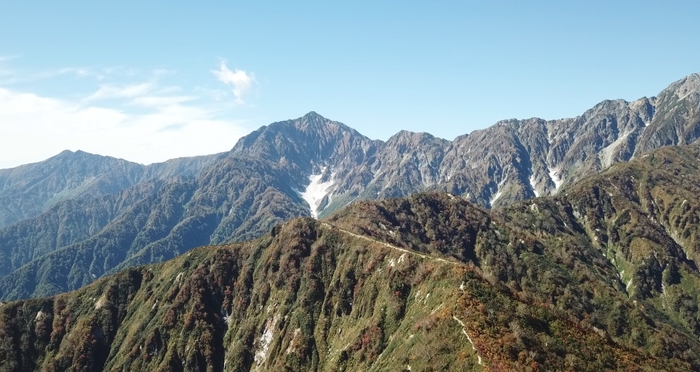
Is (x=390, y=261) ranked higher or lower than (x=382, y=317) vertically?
higher

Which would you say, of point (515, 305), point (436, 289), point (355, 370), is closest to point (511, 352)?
point (515, 305)

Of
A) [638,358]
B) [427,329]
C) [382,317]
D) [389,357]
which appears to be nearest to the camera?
[638,358]

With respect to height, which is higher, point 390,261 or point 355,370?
point 390,261

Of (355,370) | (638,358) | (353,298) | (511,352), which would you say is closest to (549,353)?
(511,352)

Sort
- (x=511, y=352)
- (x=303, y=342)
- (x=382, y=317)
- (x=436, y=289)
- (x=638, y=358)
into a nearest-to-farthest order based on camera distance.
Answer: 1. (x=511, y=352)
2. (x=638, y=358)
3. (x=436, y=289)
4. (x=382, y=317)
5. (x=303, y=342)

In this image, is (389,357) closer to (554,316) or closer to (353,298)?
(554,316)

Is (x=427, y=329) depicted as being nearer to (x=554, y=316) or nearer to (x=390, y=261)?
(x=554, y=316)

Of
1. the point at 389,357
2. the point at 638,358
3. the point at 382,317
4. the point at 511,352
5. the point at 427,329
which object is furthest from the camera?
the point at 382,317

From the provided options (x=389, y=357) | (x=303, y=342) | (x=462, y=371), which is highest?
(x=462, y=371)

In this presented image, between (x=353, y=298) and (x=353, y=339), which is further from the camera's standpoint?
(x=353, y=298)
